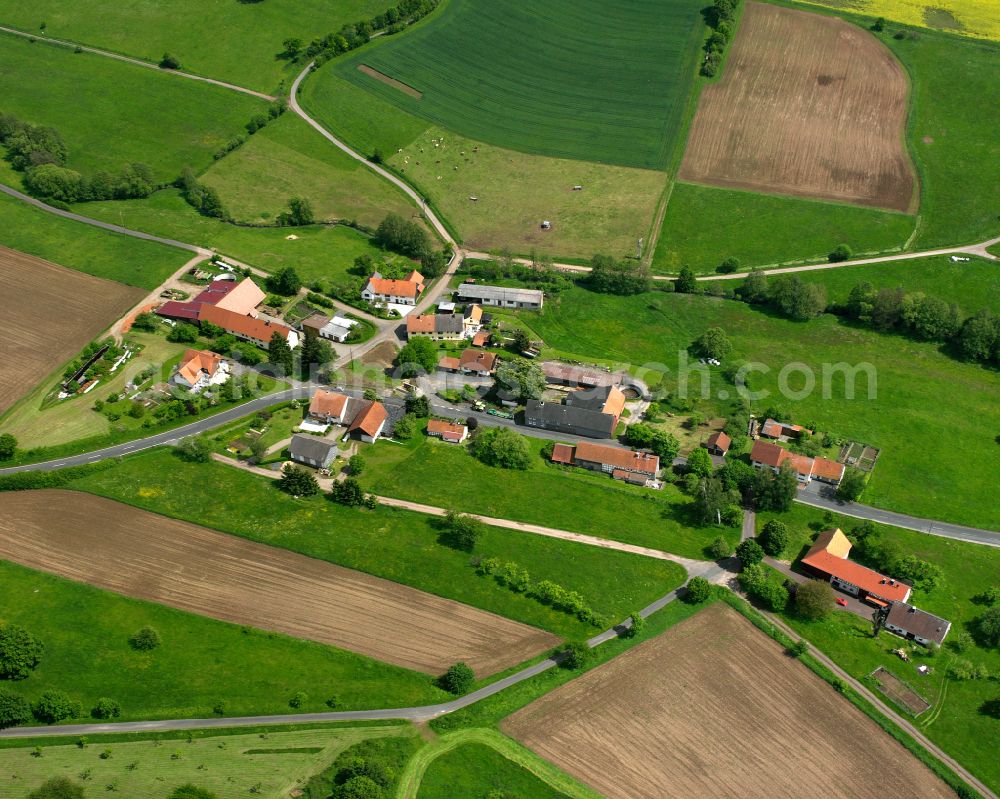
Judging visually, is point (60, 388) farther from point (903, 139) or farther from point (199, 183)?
point (903, 139)

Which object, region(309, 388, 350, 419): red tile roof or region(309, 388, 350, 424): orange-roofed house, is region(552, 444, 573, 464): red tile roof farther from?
region(309, 388, 350, 419): red tile roof

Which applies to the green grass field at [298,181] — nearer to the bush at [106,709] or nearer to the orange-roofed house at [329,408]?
the orange-roofed house at [329,408]

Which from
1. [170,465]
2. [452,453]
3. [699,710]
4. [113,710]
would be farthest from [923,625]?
[170,465]

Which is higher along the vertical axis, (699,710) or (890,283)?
(890,283)

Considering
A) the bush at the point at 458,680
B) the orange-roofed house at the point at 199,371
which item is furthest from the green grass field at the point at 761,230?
the bush at the point at 458,680

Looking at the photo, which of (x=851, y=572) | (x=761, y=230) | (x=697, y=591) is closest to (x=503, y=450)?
(x=697, y=591)
